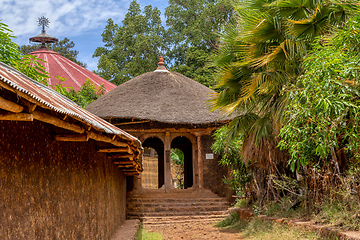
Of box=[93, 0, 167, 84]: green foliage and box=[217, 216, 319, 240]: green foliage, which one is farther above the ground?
box=[93, 0, 167, 84]: green foliage

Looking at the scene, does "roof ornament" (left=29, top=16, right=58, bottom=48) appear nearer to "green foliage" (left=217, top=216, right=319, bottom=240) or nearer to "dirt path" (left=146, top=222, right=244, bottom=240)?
"dirt path" (left=146, top=222, right=244, bottom=240)

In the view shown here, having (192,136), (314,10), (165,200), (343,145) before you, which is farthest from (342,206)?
(192,136)

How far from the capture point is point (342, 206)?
255 inches

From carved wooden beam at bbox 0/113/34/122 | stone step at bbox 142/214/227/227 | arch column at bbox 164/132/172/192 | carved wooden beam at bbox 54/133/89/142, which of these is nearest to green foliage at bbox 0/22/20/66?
carved wooden beam at bbox 54/133/89/142

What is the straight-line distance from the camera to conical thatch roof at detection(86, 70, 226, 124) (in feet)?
48.1

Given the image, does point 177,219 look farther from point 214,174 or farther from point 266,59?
point 266,59

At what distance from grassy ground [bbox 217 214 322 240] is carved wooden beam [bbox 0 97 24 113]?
16.7ft

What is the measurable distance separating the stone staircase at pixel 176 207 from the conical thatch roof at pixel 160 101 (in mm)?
2525

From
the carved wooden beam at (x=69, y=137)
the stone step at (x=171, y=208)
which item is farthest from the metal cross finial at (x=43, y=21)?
the carved wooden beam at (x=69, y=137)

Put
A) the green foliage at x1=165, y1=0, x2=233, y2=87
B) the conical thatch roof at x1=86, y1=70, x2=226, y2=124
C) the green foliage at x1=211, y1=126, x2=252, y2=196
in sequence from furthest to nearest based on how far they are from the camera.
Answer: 1. the green foliage at x1=165, y1=0, x2=233, y2=87
2. the conical thatch roof at x1=86, y1=70, x2=226, y2=124
3. the green foliage at x1=211, y1=126, x2=252, y2=196

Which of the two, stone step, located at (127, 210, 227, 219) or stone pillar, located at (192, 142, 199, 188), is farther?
stone pillar, located at (192, 142, 199, 188)

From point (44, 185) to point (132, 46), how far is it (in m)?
26.4

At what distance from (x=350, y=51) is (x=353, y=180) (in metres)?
1.93

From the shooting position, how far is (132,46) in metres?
29.5
